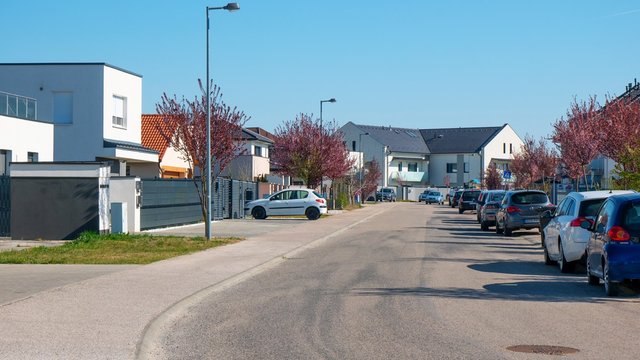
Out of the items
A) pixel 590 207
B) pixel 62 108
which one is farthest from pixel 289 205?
pixel 590 207

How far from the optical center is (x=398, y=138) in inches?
4892

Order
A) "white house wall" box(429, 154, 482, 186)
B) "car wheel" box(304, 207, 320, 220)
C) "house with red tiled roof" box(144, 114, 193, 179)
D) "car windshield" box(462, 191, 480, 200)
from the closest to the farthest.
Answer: "car wheel" box(304, 207, 320, 220) → "house with red tiled roof" box(144, 114, 193, 179) → "car windshield" box(462, 191, 480, 200) → "white house wall" box(429, 154, 482, 186)

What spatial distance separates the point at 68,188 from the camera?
27375 mm

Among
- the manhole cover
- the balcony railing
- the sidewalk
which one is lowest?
the manhole cover

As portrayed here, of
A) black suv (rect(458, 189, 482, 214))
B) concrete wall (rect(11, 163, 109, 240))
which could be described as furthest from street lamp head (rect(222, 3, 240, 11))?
black suv (rect(458, 189, 482, 214))

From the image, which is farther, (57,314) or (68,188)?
(68,188)

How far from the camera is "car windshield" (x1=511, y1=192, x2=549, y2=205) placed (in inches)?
1204

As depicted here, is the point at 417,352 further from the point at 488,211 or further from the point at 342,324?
the point at 488,211

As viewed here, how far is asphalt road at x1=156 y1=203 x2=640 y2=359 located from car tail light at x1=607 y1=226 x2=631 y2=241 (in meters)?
0.93

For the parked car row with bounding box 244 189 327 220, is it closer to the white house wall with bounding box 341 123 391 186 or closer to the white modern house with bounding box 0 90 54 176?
the white modern house with bounding box 0 90 54 176

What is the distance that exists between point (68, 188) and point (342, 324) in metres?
18.3

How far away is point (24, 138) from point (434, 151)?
97999 mm

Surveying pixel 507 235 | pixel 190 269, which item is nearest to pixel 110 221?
pixel 190 269

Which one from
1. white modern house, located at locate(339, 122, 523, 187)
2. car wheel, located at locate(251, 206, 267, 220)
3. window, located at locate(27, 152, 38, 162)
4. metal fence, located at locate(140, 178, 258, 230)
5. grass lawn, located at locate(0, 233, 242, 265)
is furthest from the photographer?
white modern house, located at locate(339, 122, 523, 187)
